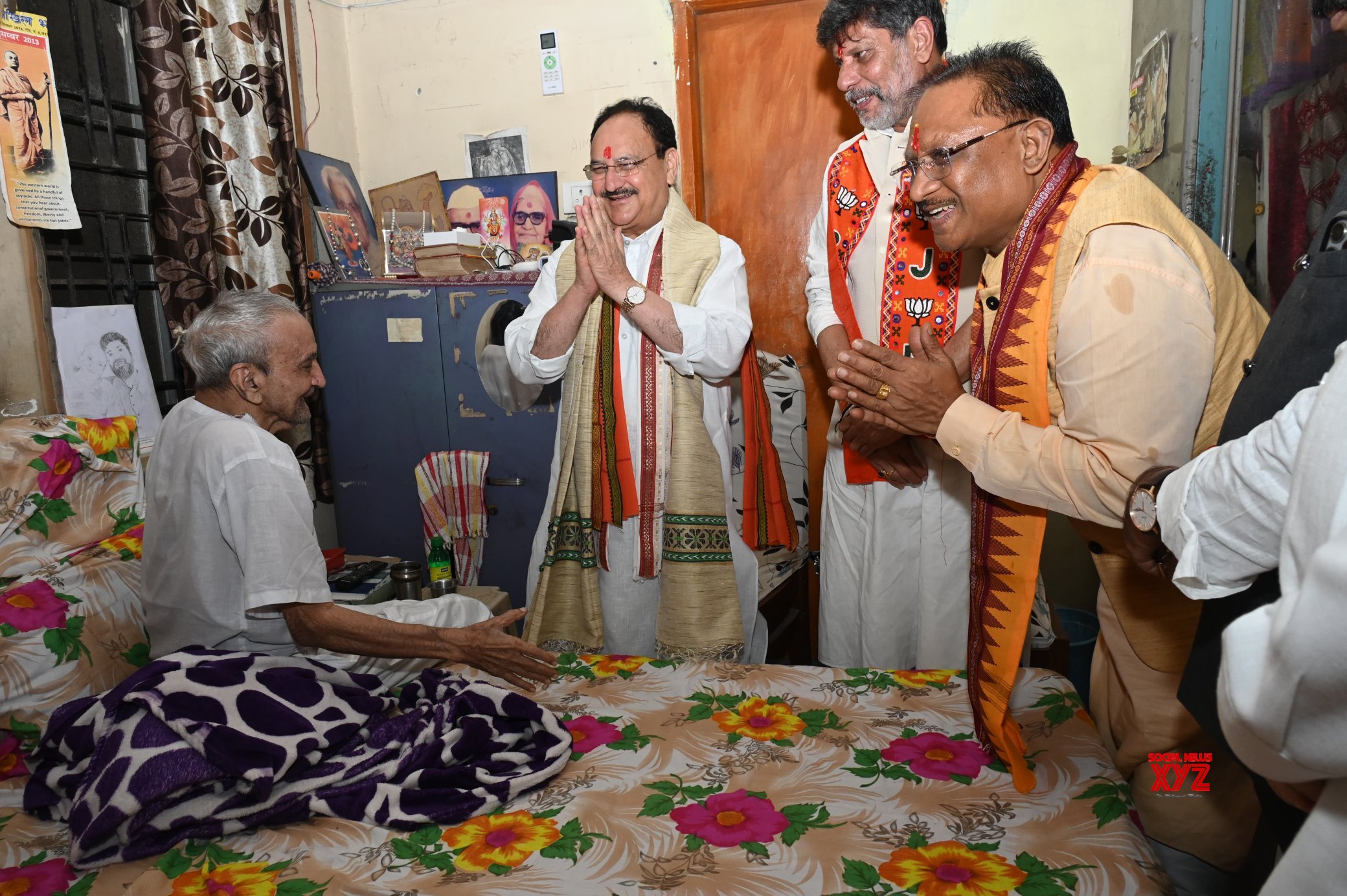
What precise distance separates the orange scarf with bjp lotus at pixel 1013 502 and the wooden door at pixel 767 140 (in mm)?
1943

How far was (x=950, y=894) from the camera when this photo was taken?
122cm

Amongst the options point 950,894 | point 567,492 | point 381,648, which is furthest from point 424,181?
point 950,894

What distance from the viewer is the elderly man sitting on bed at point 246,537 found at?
170 centimetres

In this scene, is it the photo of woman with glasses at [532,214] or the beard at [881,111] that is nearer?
the beard at [881,111]

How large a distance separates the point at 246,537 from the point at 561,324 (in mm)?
997

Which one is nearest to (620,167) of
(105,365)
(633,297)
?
(633,297)

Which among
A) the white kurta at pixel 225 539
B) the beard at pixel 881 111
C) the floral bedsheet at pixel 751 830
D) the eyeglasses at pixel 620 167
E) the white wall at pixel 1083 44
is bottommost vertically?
the floral bedsheet at pixel 751 830

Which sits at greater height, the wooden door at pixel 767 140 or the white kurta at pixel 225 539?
the wooden door at pixel 767 140

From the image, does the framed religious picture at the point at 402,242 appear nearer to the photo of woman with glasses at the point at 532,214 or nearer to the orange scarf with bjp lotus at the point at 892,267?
the photo of woman with glasses at the point at 532,214

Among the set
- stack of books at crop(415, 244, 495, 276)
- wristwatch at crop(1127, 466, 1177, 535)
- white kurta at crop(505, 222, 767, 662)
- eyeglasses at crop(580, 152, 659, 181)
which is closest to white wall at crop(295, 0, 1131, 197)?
stack of books at crop(415, 244, 495, 276)

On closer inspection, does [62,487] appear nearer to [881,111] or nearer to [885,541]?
[885,541]

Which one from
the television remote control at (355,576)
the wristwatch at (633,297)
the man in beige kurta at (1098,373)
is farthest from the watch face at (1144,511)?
the television remote control at (355,576)

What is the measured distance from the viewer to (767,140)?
358cm

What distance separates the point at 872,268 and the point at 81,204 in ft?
8.13
